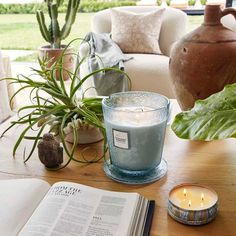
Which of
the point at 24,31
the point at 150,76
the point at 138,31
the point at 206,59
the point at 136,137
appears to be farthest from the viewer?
the point at 24,31

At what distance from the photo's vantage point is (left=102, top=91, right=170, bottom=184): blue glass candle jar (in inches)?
29.5

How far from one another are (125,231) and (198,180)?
244mm

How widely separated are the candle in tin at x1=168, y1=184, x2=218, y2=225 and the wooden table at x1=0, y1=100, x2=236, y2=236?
1 centimetres

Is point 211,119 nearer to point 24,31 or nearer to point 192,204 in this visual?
point 192,204

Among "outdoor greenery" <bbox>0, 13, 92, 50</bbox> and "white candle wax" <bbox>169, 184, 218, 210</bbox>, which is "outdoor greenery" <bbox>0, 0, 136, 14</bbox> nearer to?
"outdoor greenery" <bbox>0, 13, 92, 50</bbox>

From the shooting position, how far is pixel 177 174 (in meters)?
0.80

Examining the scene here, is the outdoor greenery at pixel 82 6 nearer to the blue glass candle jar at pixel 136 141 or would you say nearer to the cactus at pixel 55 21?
the cactus at pixel 55 21

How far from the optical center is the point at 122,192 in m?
0.72

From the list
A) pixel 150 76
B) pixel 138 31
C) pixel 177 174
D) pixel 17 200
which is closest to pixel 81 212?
pixel 17 200

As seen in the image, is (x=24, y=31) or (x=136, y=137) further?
(x=24, y=31)

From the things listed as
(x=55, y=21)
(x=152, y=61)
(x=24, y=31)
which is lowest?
(x=24, y=31)

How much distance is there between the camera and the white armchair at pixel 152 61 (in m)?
2.34

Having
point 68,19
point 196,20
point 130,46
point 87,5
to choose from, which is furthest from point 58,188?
point 87,5

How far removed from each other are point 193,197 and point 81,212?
22cm
